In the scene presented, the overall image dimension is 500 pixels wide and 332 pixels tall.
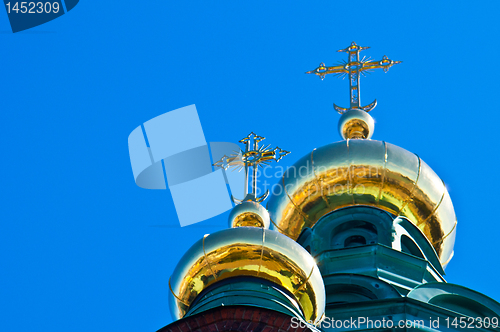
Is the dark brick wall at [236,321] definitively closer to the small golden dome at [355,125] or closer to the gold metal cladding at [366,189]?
the gold metal cladding at [366,189]

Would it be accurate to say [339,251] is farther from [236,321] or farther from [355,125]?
[236,321]

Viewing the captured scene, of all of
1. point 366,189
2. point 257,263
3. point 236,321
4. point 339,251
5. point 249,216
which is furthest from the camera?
point 366,189

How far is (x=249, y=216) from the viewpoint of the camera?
1398cm

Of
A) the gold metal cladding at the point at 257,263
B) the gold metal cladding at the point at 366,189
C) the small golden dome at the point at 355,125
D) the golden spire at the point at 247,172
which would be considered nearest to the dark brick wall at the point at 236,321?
the gold metal cladding at the point at 257,263

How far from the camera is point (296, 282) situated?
12.1 metres

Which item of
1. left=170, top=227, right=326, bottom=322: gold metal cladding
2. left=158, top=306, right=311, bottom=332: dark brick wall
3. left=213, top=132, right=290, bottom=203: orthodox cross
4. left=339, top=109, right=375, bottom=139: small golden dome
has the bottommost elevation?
left=158, top=306, right=311, bottom=332: dark brick wall

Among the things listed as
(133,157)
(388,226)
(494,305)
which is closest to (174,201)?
(133,157)

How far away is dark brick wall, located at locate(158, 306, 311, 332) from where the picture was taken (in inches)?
405

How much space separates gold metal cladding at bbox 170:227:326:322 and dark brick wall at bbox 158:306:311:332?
1.49 metres

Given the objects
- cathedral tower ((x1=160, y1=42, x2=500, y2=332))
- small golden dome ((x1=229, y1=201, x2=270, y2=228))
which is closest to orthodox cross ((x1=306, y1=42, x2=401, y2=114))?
cathedral tower ((x1=160, y1=42, x2=500, y2=332))

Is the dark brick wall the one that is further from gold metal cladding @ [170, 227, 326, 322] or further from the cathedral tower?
gold metal cladding @ [170, 227, 326, 322]

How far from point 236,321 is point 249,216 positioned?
3.69 m

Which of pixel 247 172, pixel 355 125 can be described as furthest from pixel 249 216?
pixel 355 125

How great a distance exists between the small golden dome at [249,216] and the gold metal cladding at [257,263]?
1553mm
